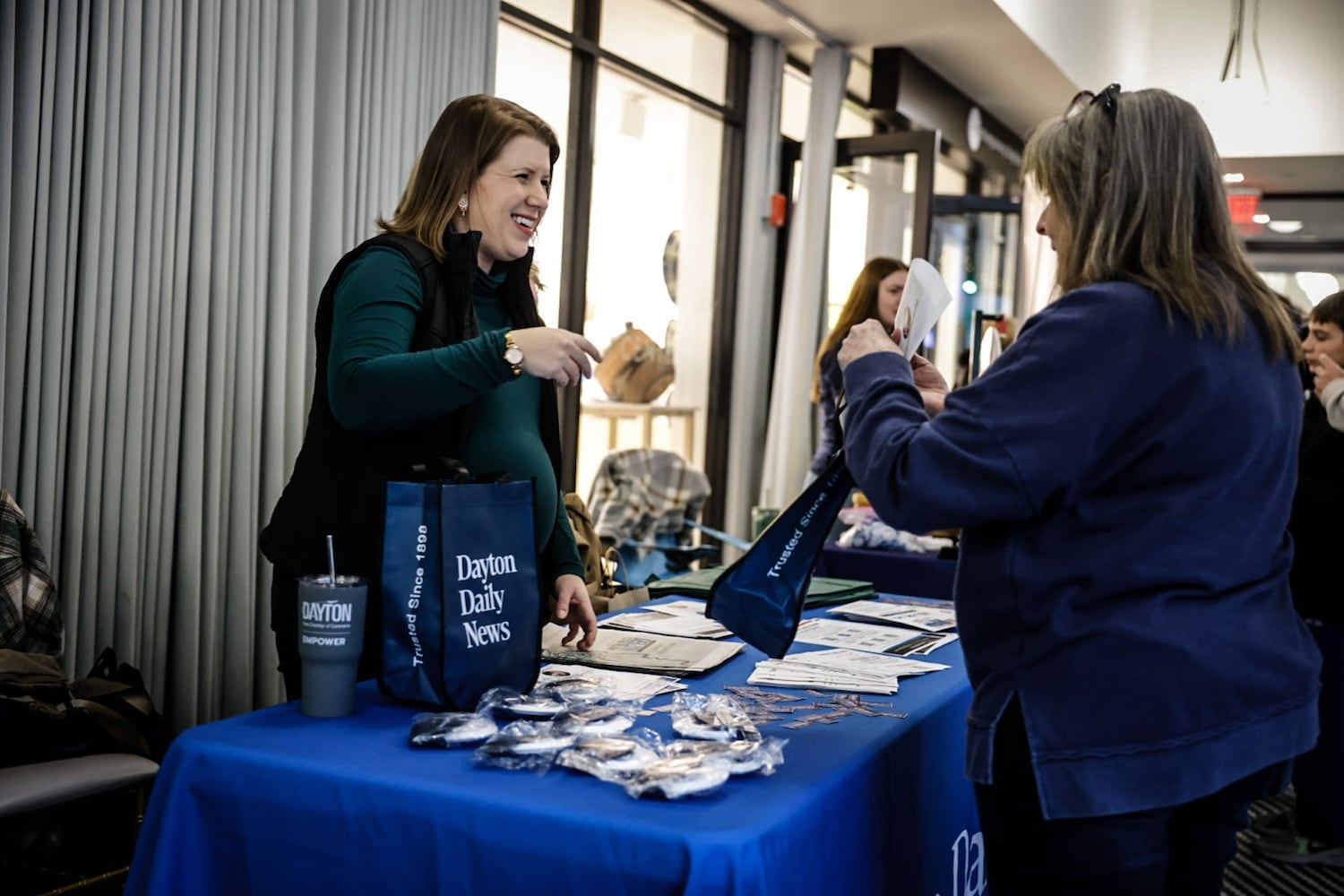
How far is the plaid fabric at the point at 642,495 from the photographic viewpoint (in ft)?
14.8

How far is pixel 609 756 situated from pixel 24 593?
1.55 metres

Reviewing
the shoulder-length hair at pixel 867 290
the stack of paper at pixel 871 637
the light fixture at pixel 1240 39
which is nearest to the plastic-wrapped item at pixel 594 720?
the stack of paper at pixel 871 637

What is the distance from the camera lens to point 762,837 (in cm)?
101

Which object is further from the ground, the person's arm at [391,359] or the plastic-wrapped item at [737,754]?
the person's arm at [391,359]

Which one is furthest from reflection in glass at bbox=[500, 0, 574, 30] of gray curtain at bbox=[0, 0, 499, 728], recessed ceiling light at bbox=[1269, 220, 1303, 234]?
recessed ceiling light at bbox=[1269, 220, 1303, 234]

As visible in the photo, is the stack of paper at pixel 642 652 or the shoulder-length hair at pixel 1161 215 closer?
the shoulder-length hair at pixel 1161 215

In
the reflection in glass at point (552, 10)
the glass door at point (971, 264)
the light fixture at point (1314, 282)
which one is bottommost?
the glass door at point (971, 264)

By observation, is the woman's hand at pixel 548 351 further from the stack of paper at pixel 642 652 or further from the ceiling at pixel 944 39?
the ceiling at pixel 944 39

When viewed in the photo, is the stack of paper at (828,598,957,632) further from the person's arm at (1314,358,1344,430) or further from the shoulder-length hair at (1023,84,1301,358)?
the person's arm at (1314,358,1344,430)

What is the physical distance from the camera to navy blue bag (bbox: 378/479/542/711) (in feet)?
4.17

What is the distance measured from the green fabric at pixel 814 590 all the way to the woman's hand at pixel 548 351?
2.90 ft

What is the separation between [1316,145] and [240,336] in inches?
282

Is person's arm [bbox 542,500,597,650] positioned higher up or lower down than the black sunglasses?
lower down

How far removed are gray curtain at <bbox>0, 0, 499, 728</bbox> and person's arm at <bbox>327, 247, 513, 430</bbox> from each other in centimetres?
128
